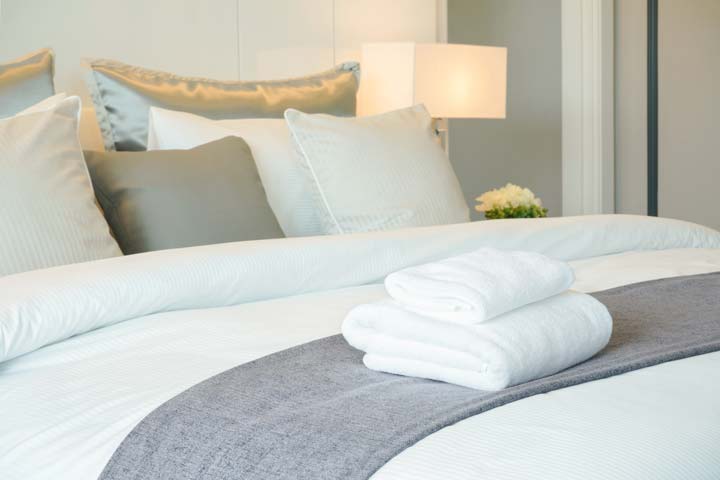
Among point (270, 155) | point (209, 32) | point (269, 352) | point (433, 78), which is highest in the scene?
point (209, 32)

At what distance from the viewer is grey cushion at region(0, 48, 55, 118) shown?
227 centimetres

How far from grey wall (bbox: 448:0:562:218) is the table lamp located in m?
1.82

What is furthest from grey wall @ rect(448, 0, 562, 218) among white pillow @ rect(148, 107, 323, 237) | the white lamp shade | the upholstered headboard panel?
the upholstered headboard panel

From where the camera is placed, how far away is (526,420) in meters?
0.93

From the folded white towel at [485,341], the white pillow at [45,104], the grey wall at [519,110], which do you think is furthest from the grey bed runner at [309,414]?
the grey wall at [519,110]

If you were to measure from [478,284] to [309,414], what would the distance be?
0.27m

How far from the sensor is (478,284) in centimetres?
112

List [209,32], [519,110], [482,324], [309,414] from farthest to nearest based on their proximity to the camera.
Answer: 1. [519,110]
2. [209,32]
3. [482,324]
4. [309,414]

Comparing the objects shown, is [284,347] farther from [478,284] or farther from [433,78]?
[433,78]

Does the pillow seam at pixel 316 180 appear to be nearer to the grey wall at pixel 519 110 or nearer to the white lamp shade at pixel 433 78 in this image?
the white lamp shade at pixel 433 78

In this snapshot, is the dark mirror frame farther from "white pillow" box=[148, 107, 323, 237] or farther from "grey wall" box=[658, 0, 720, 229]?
"white pillow" box=[148, 107, 323, 237]

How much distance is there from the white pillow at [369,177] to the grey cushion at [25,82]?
61cm

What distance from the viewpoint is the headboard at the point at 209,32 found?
2.73 meters

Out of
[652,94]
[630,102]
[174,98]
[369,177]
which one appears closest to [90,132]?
[174,98]
